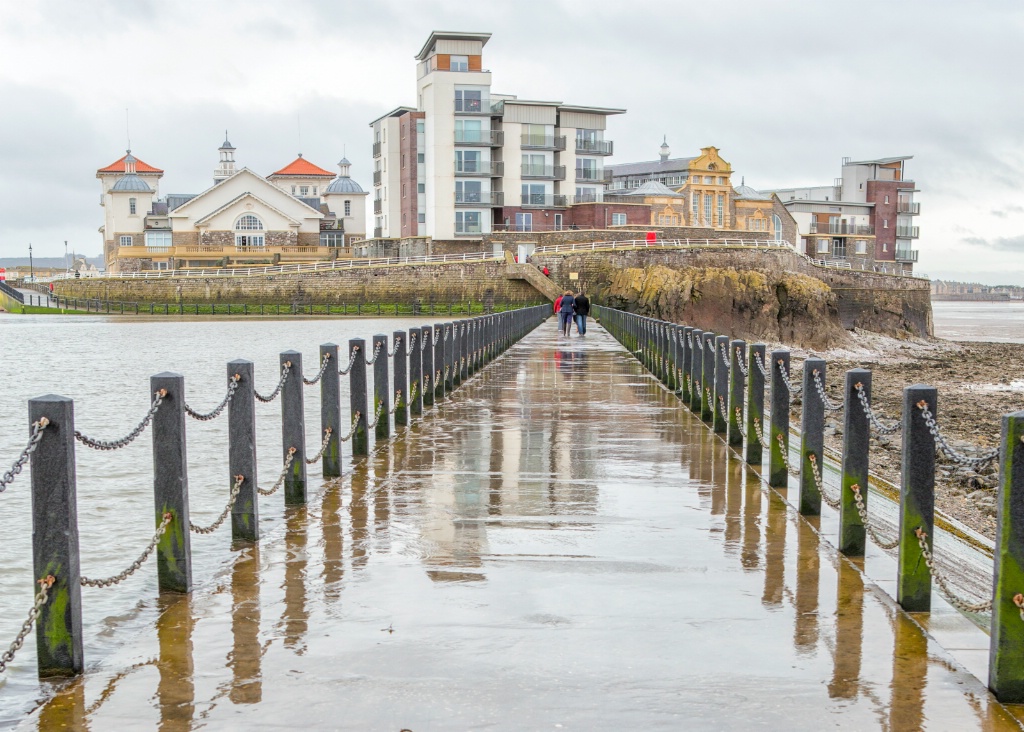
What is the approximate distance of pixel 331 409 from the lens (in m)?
9.47

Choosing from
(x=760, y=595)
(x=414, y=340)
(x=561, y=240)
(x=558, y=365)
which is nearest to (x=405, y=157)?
(x=561, y=240)

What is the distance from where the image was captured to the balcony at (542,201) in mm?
81375

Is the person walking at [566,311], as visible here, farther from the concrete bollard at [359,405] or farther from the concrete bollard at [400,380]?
the concrete bollard at [359,405]

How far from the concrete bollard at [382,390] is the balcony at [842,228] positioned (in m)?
104

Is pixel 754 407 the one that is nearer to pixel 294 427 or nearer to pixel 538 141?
pixel 294 427

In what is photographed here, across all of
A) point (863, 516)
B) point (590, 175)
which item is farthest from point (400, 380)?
point (590, 175)

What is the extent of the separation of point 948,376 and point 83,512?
1307 inches

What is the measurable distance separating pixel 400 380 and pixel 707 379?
391 centimetres

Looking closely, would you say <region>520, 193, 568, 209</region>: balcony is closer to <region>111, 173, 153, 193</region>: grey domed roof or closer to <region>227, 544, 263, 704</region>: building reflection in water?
<region>111, 173, 153, 193</region>: grey domed roof

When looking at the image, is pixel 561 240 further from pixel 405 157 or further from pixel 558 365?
pixel 558 365

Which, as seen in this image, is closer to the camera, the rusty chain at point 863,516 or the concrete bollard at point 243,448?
the rusty chain at point 863,516

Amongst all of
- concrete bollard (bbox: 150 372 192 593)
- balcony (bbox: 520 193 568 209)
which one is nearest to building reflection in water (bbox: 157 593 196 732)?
concrete bollard (bbox: 150 372 192 593)

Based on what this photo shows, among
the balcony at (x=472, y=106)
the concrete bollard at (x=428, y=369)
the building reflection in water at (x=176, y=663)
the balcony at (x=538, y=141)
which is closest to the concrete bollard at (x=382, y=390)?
the concrete bollard at (x=428, y=369)

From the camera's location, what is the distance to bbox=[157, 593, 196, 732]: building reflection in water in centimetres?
430
